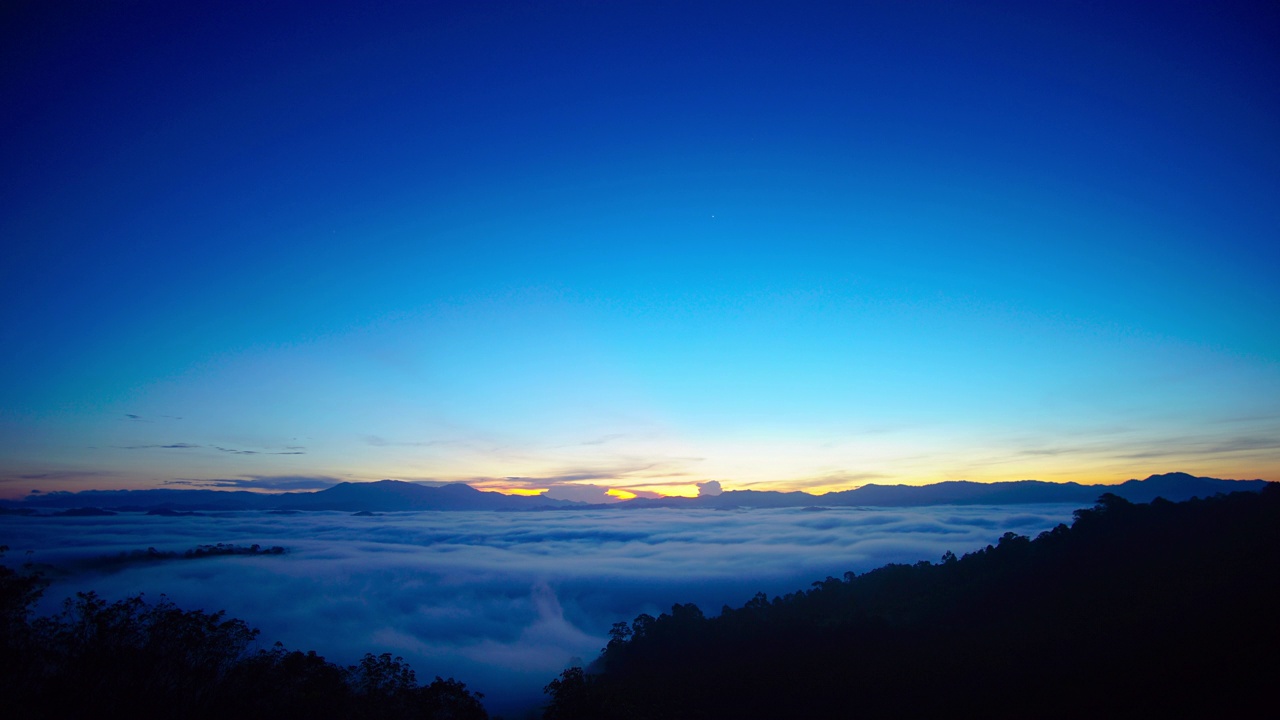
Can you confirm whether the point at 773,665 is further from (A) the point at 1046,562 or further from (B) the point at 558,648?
(B) the point at 558,648

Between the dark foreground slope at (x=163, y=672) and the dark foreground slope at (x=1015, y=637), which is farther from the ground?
the dark foreground slope at (x=163, y=672)

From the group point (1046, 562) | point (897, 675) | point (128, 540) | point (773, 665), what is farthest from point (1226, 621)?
point (128, 540)

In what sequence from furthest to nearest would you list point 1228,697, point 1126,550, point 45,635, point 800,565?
point 800,565, point 1126,550, point 1228,697, point 45,635

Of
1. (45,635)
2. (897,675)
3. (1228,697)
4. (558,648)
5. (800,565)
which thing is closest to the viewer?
(45,635)

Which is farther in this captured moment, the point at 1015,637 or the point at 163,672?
the point at 1015,637

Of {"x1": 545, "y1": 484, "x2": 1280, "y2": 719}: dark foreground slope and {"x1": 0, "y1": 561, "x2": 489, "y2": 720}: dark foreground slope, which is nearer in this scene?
{"x1": 0, "y1": 561, "x2": 489, "y2": 720}: dark foreground slope

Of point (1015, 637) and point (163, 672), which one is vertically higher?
point (163, 672)

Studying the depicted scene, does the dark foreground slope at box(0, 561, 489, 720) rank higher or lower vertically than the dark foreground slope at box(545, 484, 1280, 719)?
higher

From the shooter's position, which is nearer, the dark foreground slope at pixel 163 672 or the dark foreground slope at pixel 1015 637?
the dark foreground slope at pixel 163 672
